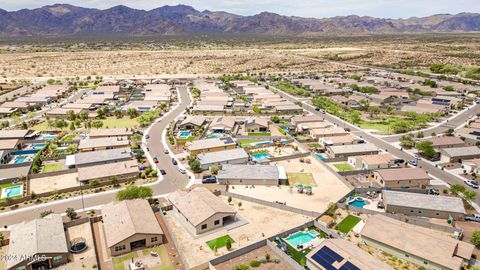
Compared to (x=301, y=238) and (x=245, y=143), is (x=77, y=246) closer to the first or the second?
(x=301, y=238)

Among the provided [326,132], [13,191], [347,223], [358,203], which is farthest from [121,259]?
[326,132]

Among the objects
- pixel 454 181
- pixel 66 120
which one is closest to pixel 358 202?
pixel 454 181

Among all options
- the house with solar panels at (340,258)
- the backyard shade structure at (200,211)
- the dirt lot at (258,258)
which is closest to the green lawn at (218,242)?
the backyard shade structure at (200,211)

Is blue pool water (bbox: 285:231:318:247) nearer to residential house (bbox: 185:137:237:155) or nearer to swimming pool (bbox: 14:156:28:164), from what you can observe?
residential house (bbox: 185:137:237:155)

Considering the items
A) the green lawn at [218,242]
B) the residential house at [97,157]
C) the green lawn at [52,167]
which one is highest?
the residential house at [97,157]

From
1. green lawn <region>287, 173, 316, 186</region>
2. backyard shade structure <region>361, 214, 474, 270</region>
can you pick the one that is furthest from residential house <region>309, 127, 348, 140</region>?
backyard shade structure <region>361, 214, 474, 270</region>

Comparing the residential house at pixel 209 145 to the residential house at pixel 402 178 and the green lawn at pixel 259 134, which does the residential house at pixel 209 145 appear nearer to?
the green lawn at pixel 259 134
